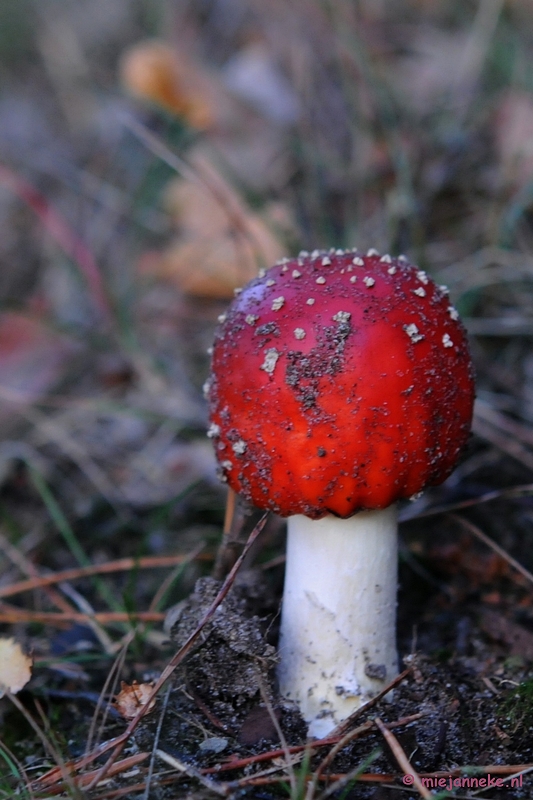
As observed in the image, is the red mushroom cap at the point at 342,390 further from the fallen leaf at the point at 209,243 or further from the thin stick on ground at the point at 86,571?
the fallen leaf at the point at 209,243

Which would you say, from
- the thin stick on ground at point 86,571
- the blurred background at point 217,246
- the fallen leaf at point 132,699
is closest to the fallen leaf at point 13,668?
the blurred background at point 217,246

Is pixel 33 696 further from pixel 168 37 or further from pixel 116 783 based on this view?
pixel 168 37

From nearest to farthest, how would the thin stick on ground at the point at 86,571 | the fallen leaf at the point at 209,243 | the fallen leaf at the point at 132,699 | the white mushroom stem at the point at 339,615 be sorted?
1. the fallen leaf at the point at 132,699
2. the white mushroom stem at the point at 339,615
3. the thin stick on ground at the point at 86,571
4. the fallen leaf at the point at 209,243

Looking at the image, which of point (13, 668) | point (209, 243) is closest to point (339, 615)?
point (13, 668)

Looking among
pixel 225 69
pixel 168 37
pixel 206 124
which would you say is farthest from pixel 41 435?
pixel 168 37

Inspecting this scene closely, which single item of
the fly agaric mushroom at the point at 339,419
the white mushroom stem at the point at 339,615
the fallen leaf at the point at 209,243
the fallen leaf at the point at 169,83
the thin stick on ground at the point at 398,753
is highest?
the fallen leaf at the point at 169,83

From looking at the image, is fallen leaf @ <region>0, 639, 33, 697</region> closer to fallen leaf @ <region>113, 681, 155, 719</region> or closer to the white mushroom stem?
fallen leaf @ <region>113, 681, 155, 719</region>
